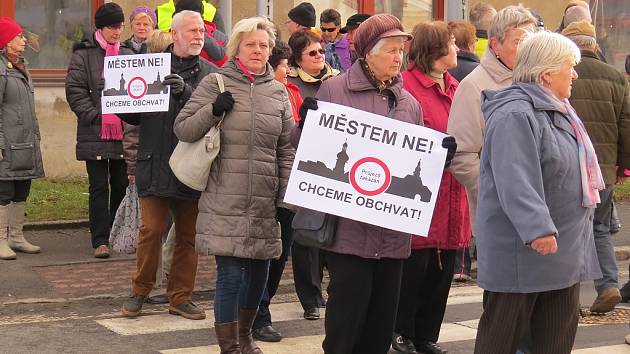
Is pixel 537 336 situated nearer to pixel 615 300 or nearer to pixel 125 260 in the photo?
pixel 615 300

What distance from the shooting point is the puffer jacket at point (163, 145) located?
325 inches

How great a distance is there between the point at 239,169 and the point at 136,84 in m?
1.78

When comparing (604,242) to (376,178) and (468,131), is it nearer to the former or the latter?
(468,131)

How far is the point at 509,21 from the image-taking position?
752cm

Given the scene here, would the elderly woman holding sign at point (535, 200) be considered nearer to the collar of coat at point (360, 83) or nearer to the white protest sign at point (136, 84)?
the collar of coat at point (360, 83)

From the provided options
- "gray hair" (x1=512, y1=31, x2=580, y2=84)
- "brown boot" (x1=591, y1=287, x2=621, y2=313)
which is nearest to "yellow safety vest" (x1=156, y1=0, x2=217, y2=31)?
"brown boot" (x1=591, y1=287, x2=621, y2=313)

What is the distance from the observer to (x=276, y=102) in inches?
288

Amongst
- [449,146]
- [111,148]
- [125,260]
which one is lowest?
[125,260]

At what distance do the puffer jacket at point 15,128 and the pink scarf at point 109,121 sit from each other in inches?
24.7

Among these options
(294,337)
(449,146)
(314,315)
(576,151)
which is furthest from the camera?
(314,315)

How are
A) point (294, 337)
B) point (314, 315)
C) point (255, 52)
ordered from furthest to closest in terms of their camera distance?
point (314, 315), point (294, 337), point (255, 52)

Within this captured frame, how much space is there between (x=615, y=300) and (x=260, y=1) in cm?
521

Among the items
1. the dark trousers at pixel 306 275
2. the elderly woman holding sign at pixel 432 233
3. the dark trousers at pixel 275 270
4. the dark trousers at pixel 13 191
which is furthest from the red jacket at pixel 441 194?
the dark trousers at pixel 13 191

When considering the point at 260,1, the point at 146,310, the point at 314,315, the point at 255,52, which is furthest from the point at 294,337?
the point at 260,1
